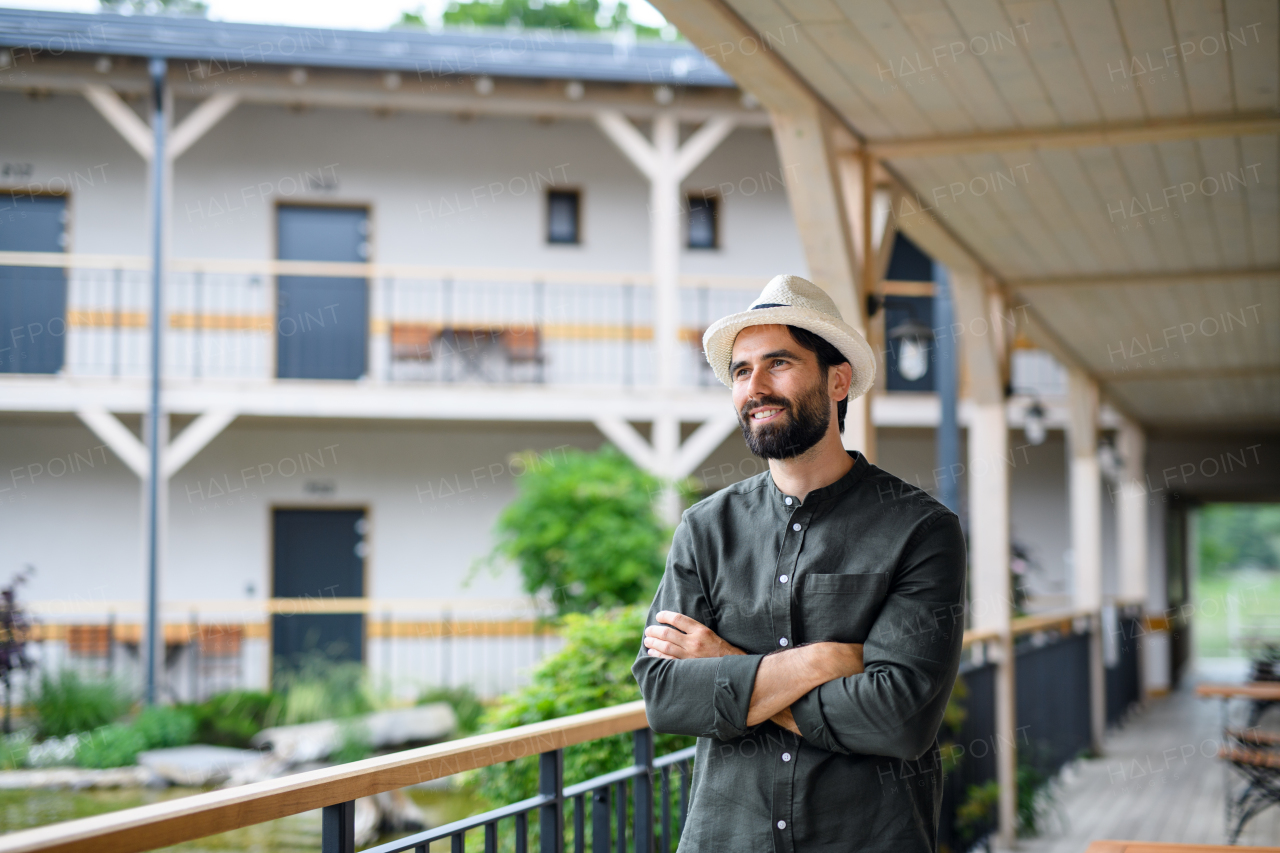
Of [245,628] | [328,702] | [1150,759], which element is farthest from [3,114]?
[1150,759]

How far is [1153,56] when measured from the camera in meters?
3.22

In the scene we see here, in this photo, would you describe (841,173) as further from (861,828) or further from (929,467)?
(929,467)

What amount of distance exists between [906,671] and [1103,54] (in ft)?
A: 7.39

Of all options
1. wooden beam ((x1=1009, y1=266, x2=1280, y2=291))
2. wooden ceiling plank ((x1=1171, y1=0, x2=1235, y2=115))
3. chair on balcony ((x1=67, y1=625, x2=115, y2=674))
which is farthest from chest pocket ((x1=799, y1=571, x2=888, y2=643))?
chair on balcony ((x1=67, y1=625, x2=115, y2=674))

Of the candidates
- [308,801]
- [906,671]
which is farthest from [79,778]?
[906,671]

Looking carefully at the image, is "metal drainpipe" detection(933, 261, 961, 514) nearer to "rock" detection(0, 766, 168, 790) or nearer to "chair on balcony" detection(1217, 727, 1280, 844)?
"chair on balcony" detection(1217, 727, 1280, 844)

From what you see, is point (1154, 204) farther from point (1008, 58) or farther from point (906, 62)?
point (906, 62)

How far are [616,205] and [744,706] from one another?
36.0 feet

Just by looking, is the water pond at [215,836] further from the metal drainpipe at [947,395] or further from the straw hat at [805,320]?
the straw hat at [805,320]

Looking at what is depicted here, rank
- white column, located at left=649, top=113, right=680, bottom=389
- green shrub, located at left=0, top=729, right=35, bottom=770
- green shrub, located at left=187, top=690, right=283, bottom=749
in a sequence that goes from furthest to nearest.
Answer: white column, located at left=649, top=113, right=680, bottom=389, green shrub, located at left=187, top=690, right=283, bottom=749, green shrub, located at left=0, top=729, right=35, bottom=770

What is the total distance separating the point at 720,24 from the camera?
2.93 metres

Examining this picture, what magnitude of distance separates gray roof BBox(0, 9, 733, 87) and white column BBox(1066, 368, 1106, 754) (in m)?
4.07

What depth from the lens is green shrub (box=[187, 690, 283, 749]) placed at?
887 centimetres

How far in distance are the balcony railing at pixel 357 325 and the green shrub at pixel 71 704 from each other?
3010mm
